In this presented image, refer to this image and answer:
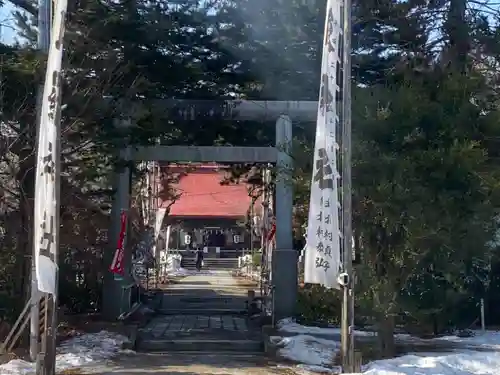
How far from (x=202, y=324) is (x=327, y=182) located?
7958 millimetres

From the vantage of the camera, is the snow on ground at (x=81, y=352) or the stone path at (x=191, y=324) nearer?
the snow on ground at (x=81, y=352)

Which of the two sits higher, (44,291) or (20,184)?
(20,184)

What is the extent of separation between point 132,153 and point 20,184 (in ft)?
12.7

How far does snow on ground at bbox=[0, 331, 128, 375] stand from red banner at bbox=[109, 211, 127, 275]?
148 cm

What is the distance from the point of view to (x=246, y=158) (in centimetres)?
1627

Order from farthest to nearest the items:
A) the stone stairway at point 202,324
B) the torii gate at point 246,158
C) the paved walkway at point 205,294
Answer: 1. the paved walkway at point 205,294
2. the torii gate at point 246,158
3. the stone stairway at point 202,324

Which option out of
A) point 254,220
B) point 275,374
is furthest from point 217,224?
point 275,374

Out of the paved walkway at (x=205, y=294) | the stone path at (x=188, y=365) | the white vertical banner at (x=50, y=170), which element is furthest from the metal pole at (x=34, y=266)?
the paved walkway at (x=205, y=294)

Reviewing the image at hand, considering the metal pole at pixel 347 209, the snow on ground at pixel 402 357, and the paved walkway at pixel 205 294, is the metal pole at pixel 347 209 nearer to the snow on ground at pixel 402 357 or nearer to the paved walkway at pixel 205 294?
the snow on ground at pixel 402 357

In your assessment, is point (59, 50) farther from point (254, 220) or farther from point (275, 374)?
point (254, 220)

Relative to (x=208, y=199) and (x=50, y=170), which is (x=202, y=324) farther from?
(x=208, y=199)

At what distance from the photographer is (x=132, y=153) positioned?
15.9 meters

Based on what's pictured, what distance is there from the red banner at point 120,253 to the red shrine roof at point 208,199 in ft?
67.8

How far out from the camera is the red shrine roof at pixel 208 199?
3728cm
